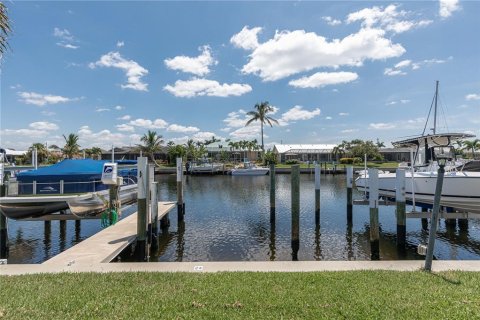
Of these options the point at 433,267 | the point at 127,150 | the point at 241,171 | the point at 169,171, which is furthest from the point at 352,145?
the point at 433,267

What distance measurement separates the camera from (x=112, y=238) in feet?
32.7

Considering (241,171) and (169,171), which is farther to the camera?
(169,171)

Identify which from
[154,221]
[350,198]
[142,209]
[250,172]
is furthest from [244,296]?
[250,172]

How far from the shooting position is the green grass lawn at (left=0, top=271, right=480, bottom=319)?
454 centimetres

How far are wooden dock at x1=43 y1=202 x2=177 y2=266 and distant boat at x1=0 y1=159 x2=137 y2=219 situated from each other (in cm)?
146

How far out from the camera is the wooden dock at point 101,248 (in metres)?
7.75

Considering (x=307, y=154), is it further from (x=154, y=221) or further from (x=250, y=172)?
(x=154, y=221)

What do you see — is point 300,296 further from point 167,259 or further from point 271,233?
point 271,233

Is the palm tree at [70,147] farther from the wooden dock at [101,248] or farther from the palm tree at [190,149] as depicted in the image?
the wooden dock at [101,248]

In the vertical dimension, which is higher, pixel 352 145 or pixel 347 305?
pixel 352 145

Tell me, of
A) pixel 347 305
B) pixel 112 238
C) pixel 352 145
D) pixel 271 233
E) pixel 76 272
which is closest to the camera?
pixel 347 305

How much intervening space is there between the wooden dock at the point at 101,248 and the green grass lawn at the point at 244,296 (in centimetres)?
154

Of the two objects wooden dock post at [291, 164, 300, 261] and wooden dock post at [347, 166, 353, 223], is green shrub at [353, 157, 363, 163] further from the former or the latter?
wooden dock post at [291, 164, 300, 261]

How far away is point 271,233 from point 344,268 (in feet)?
23.1
